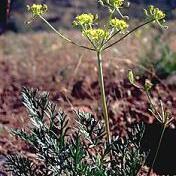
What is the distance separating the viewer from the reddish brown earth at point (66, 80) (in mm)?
4031

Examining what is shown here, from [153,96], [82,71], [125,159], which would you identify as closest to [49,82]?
→ [82,71]

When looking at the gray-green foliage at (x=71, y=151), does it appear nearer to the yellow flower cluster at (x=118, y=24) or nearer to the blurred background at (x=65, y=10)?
the yellow flower cluster at (x=118, y=24)

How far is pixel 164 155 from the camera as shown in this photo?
3.71 meters

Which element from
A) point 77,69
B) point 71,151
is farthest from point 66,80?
point 71,151

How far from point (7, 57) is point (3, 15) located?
3125 mm

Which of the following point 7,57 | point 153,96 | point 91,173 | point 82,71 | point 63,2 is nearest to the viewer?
point 91,173

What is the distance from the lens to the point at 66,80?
532 centimetres

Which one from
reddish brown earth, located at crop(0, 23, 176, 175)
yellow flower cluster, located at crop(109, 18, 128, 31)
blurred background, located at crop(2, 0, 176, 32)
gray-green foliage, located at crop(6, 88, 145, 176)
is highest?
blurred background, located at crop(2, 0, 176, 32)

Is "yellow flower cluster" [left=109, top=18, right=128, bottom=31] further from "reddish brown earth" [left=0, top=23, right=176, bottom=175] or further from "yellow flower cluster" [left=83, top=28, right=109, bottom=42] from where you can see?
"reddish brown earth" [left=0, top=23, right=176, bottom=175]

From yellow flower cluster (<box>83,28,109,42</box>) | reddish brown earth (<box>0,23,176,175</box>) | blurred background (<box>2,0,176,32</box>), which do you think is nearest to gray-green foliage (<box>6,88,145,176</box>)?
yellow flower cluster (<box>83,28,109,42</box>)

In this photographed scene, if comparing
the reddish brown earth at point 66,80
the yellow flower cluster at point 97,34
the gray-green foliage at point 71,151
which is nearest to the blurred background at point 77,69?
the reddish brown earth at point 66,80

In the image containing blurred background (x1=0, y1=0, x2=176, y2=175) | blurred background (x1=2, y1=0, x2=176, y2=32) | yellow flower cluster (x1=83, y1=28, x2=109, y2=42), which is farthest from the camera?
blurred background (x1=2, y1=0, x2=176, y2=32)

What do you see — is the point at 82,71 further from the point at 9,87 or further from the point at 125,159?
the point at 125,159

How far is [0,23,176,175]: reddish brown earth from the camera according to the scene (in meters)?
4.03
